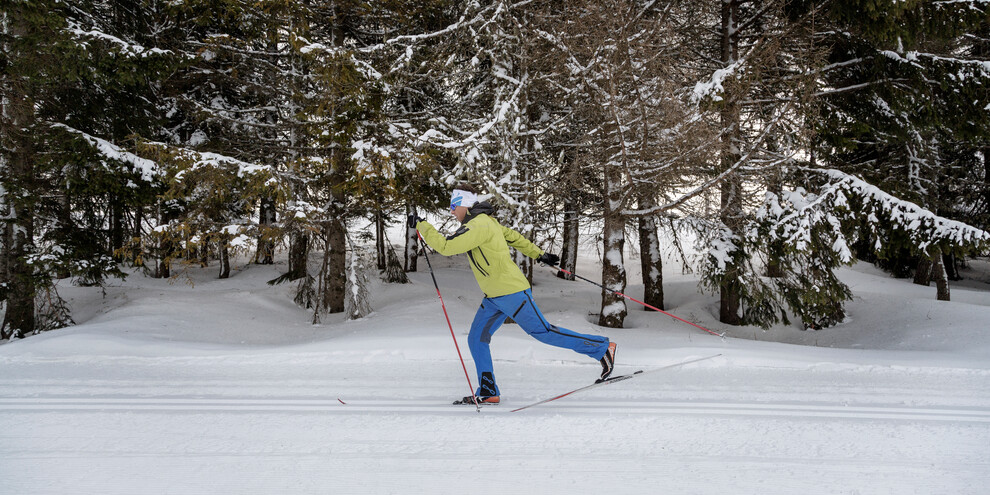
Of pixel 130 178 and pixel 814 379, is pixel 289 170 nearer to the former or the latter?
pixel 130 178

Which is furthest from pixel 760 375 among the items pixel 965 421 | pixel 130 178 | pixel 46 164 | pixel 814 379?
pixel 46 164

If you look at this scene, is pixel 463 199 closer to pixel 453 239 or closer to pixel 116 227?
pixel 453 239

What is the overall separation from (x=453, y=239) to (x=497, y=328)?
96cm

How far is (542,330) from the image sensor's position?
4.49 meters

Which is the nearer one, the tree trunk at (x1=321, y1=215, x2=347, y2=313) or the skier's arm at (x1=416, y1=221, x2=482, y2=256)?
the skier's arm at (x1=416, y1=221, x2=482, y2=256)

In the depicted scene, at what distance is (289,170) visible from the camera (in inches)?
342

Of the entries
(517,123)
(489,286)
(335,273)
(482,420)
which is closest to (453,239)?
(489,286)

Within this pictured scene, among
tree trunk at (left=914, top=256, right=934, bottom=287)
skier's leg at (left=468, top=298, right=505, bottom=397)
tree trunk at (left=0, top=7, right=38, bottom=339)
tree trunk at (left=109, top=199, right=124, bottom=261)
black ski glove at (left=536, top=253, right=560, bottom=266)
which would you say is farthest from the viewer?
tree trunk at (left=914, top=256, right=934, bottom=287)

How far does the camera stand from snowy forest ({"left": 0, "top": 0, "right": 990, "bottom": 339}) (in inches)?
291

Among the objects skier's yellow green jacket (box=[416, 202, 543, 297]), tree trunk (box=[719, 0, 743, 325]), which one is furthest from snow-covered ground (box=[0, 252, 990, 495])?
tree trunk (box=[719, 0, 743, 325])

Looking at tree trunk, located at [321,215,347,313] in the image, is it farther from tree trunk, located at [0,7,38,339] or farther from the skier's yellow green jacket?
the skier's yellow green jacket

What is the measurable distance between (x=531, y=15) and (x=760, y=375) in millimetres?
7248

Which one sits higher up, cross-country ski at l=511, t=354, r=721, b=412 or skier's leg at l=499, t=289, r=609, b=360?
skier's leg at l=499, t=289, r=609, b=360

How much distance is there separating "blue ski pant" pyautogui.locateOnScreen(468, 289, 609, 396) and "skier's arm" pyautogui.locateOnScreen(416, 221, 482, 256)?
54 cm
